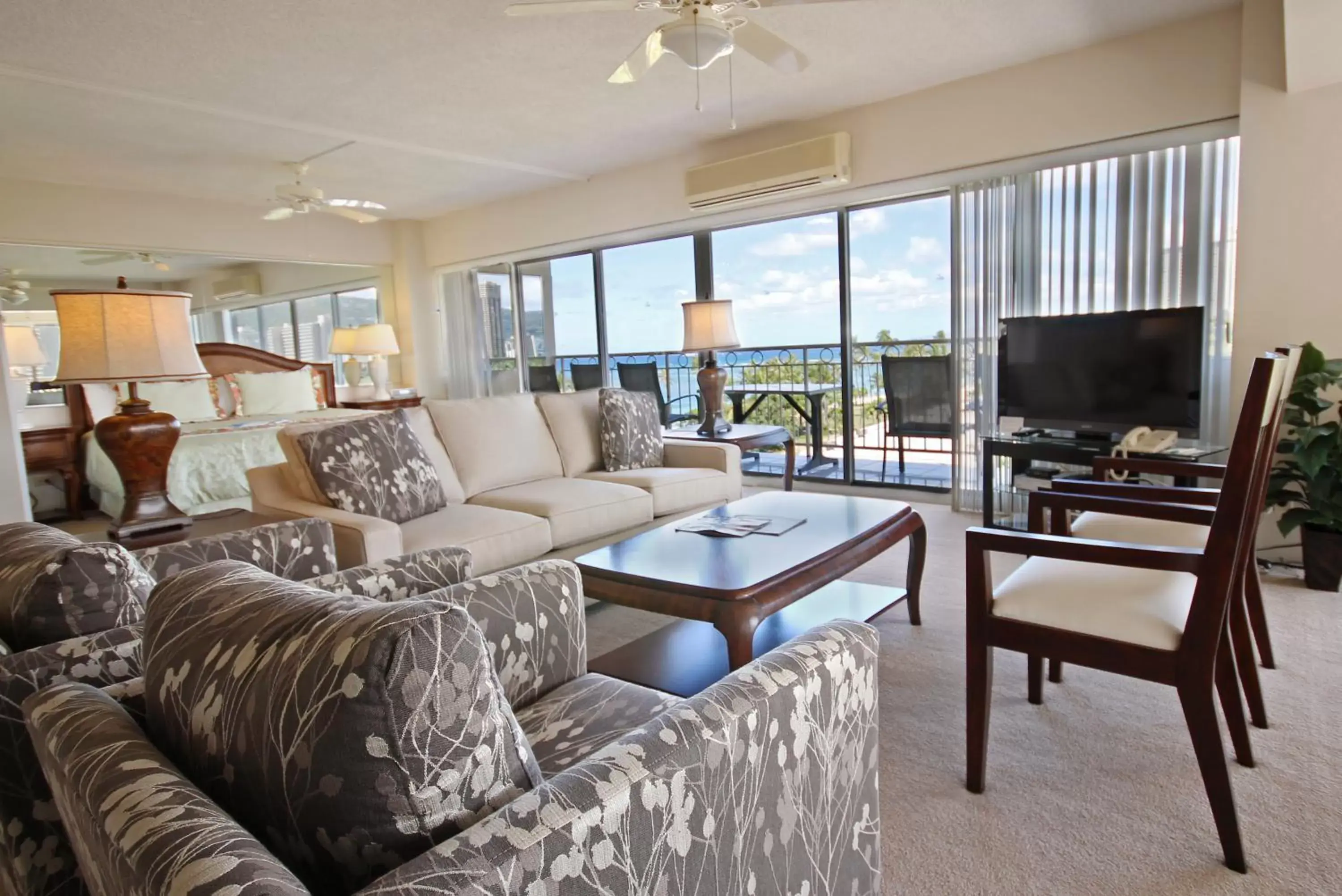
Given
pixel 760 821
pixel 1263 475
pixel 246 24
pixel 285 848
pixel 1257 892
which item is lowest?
pixel 1257 892

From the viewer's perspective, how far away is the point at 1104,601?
5.39ft

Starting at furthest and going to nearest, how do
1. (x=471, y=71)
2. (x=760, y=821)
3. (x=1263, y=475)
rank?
(x=471, y=71), (x=1263, y=475), (x=760, y=821)

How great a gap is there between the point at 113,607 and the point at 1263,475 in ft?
7.88

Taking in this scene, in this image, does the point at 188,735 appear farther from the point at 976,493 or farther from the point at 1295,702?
the point at 976,493

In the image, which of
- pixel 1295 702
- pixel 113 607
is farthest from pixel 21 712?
pixel 1295 702

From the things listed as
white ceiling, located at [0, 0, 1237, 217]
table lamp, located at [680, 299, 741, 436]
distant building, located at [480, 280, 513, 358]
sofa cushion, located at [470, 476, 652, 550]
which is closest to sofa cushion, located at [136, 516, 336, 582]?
sofa cushion, located at [470, 476, 652, 550]

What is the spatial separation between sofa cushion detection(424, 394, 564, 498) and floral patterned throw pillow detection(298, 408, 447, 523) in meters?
0.37

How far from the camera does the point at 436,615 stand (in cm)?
72

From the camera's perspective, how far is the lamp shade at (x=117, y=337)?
2115mm

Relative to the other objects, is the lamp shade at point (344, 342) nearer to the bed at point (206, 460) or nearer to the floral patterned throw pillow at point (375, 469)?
the bed at point (206, 460)

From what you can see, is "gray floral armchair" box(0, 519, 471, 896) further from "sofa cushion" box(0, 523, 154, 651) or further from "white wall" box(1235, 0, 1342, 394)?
"white wall" box(1235, 0, 1342, 394)

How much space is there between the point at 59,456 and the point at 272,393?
1486 millimetres

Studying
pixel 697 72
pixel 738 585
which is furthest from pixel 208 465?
pixel 738 585

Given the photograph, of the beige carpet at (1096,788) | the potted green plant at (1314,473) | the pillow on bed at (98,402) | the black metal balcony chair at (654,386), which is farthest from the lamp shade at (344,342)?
the potted green plant at (1314,473)
